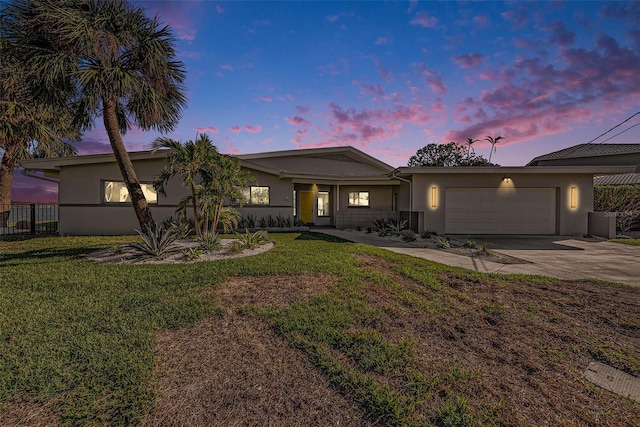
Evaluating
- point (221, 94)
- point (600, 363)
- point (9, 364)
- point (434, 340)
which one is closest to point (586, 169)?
point (600, 363)

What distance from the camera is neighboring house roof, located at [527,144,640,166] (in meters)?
23.3

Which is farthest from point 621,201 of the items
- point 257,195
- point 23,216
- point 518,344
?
point 23,216

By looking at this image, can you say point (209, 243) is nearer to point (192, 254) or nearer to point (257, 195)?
point (192, 254)

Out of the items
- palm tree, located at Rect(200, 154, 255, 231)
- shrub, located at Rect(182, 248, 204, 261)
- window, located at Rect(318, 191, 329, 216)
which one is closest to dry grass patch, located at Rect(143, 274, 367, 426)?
shrub, located at Rect(182, 248, 204, 261)

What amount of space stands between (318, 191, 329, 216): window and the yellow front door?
0.54 metres

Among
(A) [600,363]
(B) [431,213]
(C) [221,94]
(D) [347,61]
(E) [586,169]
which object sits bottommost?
(A) [600,363]

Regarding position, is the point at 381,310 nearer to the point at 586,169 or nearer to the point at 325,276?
the point at 325,276

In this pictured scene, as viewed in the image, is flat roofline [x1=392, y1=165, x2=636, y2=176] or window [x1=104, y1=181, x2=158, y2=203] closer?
flat roofline [x1=392, y1=165, x2=636, y2=176]

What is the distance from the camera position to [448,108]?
14.1m

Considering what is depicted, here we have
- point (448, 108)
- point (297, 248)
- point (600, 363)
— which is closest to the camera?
point (600, 363)

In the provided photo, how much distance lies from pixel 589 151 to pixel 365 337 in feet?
113

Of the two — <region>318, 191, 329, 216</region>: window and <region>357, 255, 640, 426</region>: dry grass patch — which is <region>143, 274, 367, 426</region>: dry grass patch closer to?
<region>357, 255, 640, 426</region>: dry grass patch

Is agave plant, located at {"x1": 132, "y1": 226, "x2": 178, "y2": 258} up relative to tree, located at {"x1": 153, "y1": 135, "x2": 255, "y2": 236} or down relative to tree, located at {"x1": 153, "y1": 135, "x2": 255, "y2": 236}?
down

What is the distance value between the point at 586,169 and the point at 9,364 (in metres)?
17.4
